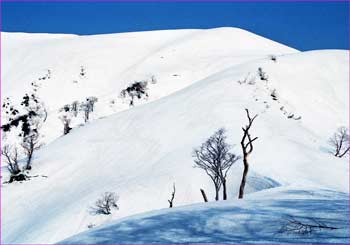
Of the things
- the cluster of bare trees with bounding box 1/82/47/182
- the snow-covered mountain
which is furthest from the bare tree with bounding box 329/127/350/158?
the cluster of bare trees with bounding box 1/82/47/182

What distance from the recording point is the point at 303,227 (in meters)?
8.53

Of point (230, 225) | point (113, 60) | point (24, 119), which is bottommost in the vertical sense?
point (230, 225)

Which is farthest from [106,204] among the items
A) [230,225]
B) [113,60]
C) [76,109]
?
[113,60]

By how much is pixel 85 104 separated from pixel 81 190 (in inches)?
1239

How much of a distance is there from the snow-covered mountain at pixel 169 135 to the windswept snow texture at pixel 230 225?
1.21 ft

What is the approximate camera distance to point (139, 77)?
240 feet

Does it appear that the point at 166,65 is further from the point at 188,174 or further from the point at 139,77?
the point at 188,174

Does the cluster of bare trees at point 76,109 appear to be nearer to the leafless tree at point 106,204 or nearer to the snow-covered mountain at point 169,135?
the snow-covered mountain at point 169,135

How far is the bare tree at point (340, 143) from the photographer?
35297 millimetres

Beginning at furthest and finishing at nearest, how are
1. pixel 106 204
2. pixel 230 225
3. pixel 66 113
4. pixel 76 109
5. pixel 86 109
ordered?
pixel 76 109, pixel 66 113, pixel 86 109, pixel 106 204, pixel 230 225

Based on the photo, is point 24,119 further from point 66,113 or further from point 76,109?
point 76,109

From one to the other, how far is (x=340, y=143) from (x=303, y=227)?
1167 inches

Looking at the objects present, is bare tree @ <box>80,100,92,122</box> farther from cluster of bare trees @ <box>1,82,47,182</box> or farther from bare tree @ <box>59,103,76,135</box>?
cluster of bare trees @ <box>1,82,47,182</box>

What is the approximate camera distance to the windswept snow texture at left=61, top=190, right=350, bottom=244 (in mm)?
8305
